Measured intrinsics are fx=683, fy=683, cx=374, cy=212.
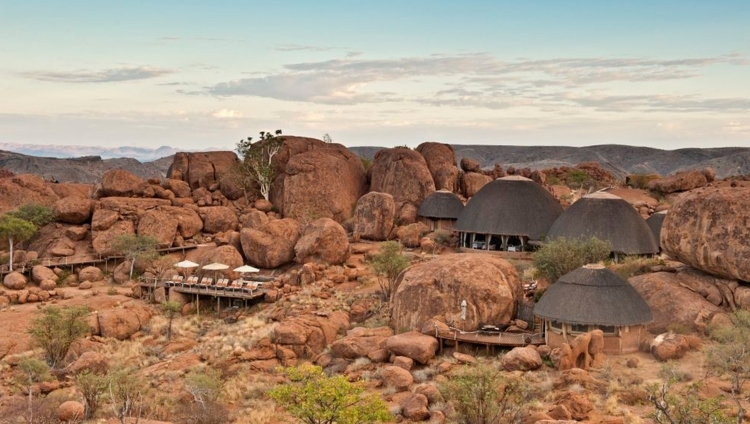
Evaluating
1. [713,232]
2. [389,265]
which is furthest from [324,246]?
[713,232]

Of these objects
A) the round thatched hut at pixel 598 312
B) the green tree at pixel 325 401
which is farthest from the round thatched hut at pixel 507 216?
the green tree at pixel 325 401

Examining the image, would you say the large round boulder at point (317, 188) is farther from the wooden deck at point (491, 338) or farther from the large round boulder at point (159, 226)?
the wooden deck at point (491, 338)

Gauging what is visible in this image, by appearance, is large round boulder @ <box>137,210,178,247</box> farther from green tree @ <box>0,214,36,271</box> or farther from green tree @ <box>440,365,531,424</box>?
green tree @ <box>440,365,531,424</box>

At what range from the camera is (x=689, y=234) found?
30203 mm

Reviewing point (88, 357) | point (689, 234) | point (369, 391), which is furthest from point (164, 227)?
point (689, 234)

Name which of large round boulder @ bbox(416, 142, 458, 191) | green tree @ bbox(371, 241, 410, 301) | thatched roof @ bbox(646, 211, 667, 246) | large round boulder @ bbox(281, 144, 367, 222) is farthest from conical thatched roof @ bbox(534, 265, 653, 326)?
large round boulder @ bbox(416, 142, 458, 191)

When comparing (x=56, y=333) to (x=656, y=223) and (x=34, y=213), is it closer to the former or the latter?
(x=34, y=213)

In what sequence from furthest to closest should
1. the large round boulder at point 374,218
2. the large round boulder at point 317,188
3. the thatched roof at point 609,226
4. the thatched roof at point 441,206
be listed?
the large round boulder at point 317,188 → the thatched roof at point 441,206 → the large round boulder at point 374,218 → the thatched roof at point 609,226

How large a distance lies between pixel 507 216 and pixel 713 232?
16632mm

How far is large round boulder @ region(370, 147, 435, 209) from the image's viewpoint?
187ft

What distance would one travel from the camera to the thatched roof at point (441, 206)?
171 feet

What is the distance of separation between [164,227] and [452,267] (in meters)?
26.6

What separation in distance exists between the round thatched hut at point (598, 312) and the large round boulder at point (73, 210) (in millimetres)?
35377

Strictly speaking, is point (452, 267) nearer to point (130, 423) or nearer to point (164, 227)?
point (130, 423)
